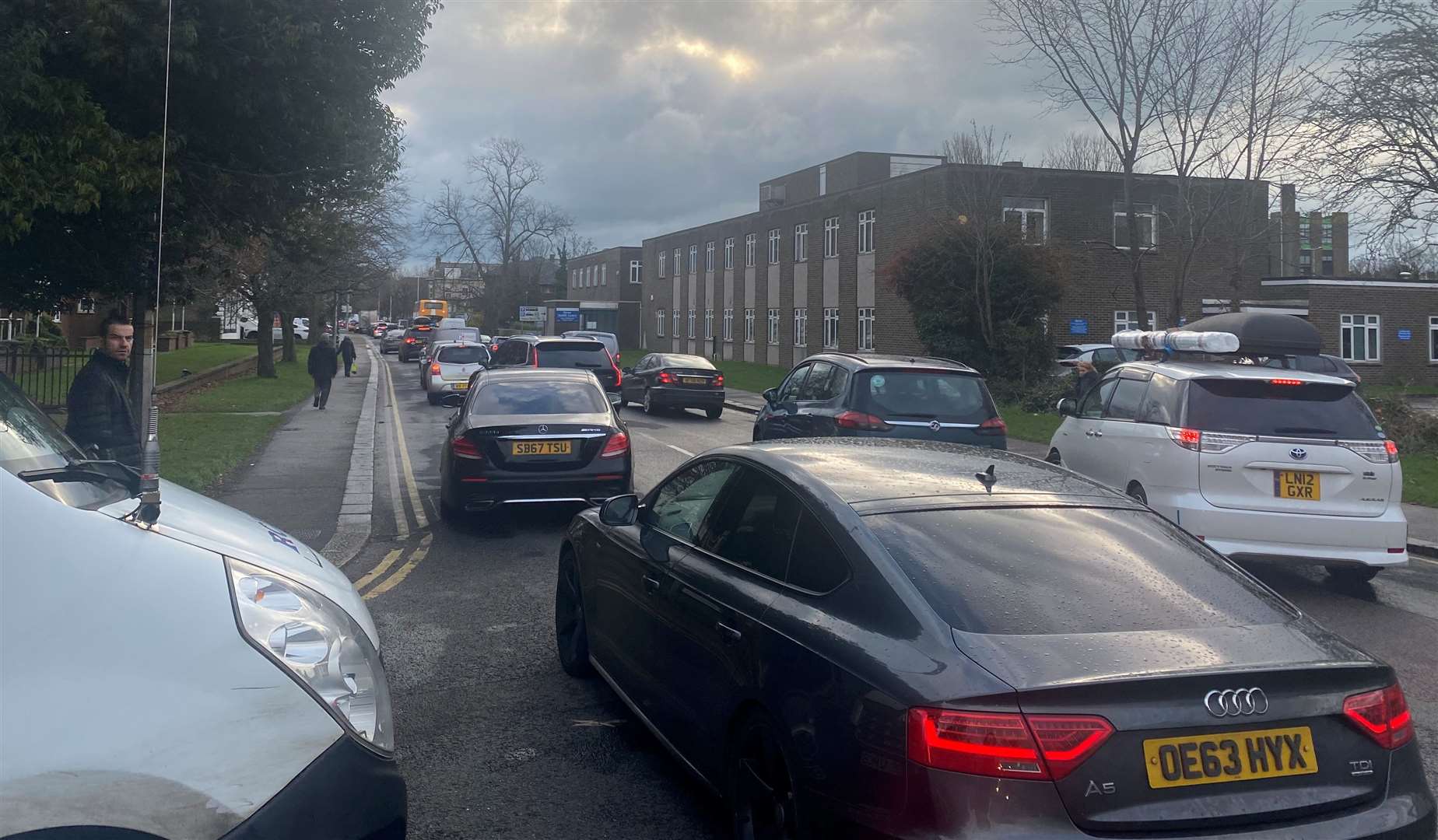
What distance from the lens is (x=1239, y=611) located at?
347cm

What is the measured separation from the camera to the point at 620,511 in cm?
549

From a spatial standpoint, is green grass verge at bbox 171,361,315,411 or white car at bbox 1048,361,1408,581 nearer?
white car at bbox 1048,361,1408,581

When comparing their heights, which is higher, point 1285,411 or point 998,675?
point 1285,411

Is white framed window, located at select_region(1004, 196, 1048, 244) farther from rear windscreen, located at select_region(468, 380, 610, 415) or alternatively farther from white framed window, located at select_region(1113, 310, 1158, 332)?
rear windscreen, located at select_region(468, 380, 610, 415)

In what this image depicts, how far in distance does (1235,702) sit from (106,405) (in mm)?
6923

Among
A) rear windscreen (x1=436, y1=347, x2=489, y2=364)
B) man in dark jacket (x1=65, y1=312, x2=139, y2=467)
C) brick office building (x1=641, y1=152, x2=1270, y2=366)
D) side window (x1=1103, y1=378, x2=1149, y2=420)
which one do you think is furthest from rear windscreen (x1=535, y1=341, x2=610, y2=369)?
man in dark jacket (x1=65, y1=312, x2=139, y2=467)

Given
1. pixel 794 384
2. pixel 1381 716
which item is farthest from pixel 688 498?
pixel 794 384

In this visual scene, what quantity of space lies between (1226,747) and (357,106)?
14617 millimetres

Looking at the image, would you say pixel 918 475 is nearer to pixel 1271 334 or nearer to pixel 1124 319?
pixel 1271 334

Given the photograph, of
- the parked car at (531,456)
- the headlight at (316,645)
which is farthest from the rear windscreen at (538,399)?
the headlight at (316,645)

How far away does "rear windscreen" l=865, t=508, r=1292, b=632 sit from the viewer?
332cm

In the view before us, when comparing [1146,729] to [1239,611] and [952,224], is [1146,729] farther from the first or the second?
[952,224]

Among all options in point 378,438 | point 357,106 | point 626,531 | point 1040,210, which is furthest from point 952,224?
point 626,531

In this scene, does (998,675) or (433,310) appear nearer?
(998,675)
